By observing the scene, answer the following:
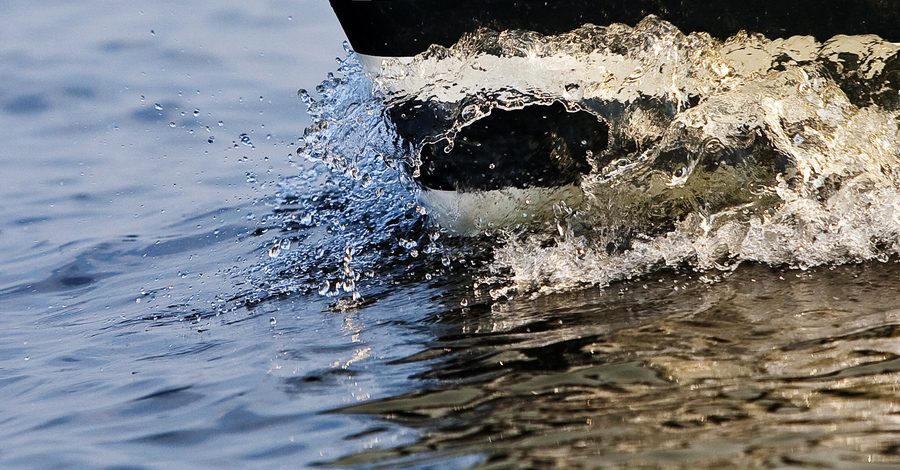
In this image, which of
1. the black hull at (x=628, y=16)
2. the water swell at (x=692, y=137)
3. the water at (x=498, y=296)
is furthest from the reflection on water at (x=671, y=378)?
the black hull at (x=628, y=16)

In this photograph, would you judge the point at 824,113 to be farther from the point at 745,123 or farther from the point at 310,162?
the point at 310,162

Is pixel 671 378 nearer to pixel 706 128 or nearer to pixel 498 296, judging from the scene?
pixel 498 296

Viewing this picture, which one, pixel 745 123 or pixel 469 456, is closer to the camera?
pixel 469 456

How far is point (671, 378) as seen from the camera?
9.01ft

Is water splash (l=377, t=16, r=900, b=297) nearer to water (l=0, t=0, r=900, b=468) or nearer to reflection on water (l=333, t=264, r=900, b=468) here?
water (l=0, t=0, r=900, b=468)

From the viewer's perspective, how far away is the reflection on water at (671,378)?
2334 mm

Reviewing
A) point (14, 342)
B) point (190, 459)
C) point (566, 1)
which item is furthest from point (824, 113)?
point (14, 342)

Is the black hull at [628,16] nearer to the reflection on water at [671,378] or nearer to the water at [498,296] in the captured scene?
the water at [498,296]

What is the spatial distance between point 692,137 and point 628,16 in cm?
45

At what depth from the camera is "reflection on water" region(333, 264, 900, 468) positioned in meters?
2.33

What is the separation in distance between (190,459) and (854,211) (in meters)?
2.18

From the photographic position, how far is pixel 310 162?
593 cm

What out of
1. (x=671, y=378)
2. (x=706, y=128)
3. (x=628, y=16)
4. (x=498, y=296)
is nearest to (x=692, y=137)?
(x=706, y=128)

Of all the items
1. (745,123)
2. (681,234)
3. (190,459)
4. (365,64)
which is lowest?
(190,459)
